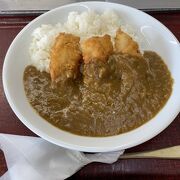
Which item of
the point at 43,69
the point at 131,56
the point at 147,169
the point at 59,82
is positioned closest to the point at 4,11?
the point at 43,69

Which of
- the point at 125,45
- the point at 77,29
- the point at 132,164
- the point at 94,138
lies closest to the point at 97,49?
the point at 125,45

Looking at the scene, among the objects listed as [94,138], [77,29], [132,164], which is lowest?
[132,164]

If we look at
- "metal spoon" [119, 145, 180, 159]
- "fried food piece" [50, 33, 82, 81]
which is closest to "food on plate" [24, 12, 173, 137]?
"fried food piece" [50, 33, 82, 81]

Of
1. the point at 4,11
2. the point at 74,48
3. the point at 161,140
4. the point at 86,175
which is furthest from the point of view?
the point at 4,11

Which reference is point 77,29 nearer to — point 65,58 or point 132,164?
point 65,58

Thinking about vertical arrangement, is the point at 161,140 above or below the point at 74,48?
below

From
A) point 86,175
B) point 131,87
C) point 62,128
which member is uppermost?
point 131,87

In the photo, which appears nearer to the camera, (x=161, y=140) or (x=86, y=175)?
(x=86, y=175)

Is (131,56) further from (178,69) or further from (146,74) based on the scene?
(178,69)
